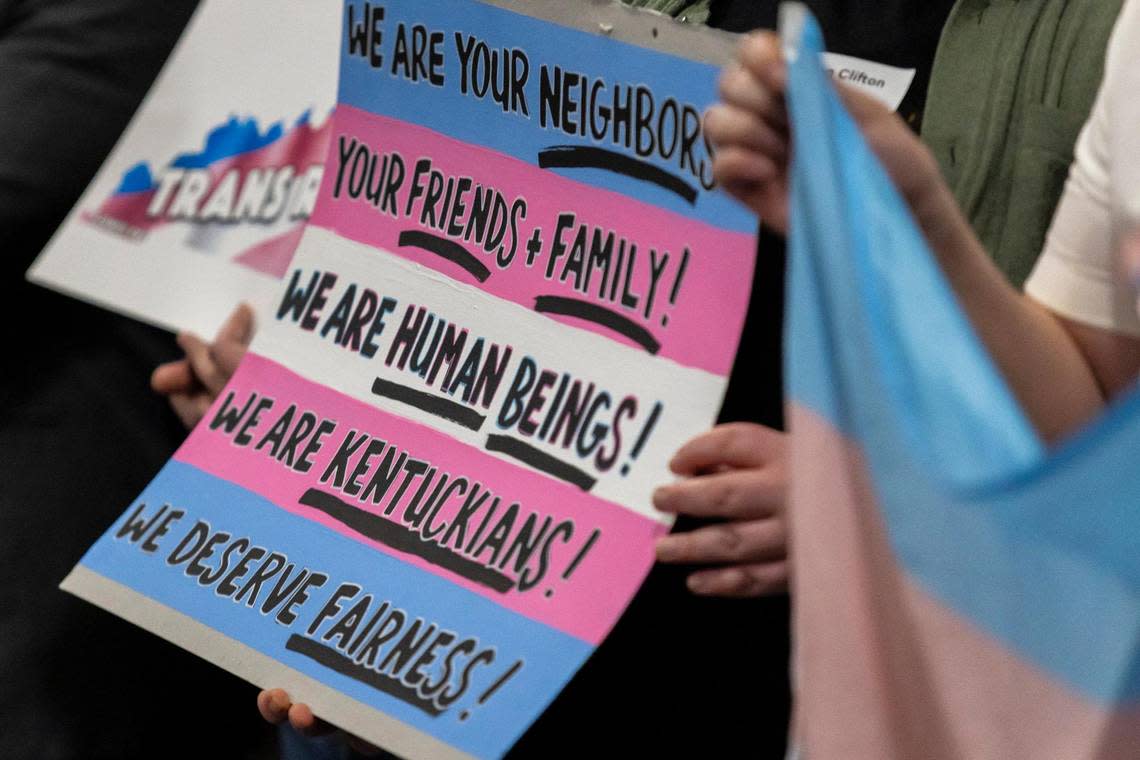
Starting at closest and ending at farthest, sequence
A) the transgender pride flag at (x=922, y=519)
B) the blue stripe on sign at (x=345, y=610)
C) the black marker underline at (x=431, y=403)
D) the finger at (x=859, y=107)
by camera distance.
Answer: the transgender pride flag at (x=922, y=519)
the finger at (x=859, y=107)
the blue stripe on sign at (x=345, y=610)
the black marker underline at (x=431, y=403)

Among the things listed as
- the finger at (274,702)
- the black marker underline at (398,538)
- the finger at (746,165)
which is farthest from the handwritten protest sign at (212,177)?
the finger at (746,165)

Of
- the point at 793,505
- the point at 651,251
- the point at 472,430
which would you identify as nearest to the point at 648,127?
the point at 651,251

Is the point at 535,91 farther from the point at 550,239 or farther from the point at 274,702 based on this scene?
the point at 274,702

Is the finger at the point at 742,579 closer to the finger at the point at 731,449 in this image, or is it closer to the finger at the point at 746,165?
the finger at the point at 731,449

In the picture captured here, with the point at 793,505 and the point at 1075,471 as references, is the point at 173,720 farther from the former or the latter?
the point at 1075,471

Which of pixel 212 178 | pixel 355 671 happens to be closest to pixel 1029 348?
pixel 355 671

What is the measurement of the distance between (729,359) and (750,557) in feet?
0.35

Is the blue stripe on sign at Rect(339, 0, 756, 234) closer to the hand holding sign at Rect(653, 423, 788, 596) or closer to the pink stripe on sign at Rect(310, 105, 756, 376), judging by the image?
the pink stripe on sign at Rect(310, 105, 756, 376)

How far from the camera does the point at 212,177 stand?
39.8 inches

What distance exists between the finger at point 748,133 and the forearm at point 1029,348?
0.10 meters

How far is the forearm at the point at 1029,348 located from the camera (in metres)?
0.55

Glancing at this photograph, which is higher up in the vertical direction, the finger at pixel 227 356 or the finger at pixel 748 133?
the finger at pixel 748 133

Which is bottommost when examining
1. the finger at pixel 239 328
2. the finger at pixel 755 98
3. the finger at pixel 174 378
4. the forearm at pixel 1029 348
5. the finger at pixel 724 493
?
the finger at pixel 174 378

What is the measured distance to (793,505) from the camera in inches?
18.0
